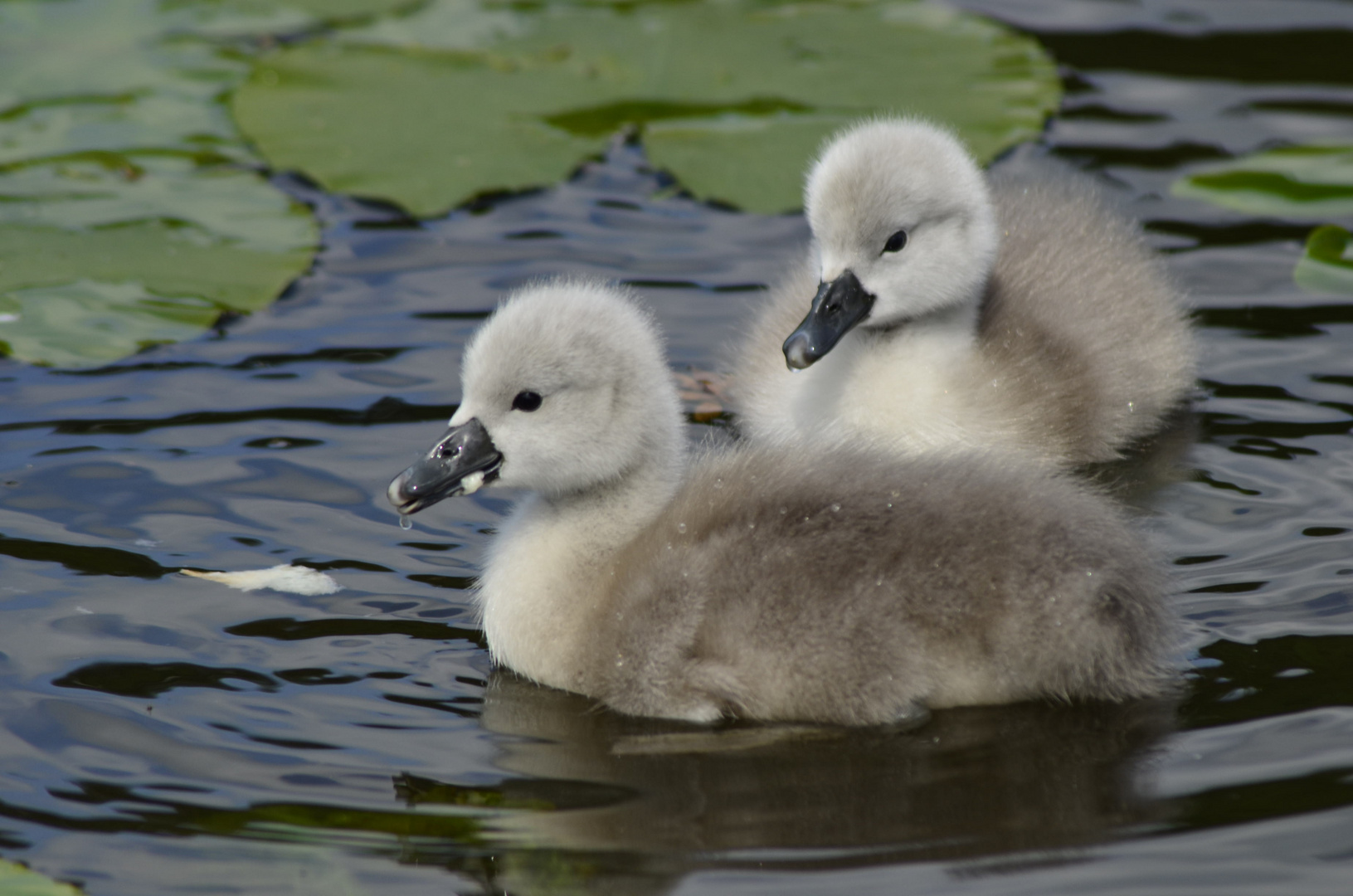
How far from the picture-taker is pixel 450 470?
174 inches

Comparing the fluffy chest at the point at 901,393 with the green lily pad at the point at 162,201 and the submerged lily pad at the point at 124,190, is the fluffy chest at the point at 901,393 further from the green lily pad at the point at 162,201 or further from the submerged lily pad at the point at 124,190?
the green lily pad at the point at 162,201

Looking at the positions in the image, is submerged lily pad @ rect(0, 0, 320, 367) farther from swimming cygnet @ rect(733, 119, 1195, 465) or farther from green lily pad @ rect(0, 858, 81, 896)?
green lily pad @ rect(0, 858, 81, 896)

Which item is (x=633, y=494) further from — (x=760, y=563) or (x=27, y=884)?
(x=27, y=884)

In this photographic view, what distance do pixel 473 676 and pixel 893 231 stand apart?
6.07 ft

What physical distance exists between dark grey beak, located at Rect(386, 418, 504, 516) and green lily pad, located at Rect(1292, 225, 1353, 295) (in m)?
3.48

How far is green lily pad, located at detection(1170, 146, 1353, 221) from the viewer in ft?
22.9

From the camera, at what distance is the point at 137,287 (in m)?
6.36

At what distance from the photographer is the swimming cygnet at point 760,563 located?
13.3ft

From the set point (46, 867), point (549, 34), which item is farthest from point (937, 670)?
point (549, 34)

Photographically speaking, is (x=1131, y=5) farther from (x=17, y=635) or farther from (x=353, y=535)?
(x=17, y=635)

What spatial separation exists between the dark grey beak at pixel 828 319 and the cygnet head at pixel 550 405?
668 mm

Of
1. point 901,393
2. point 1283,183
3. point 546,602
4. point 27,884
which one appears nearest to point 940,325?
point 901,393

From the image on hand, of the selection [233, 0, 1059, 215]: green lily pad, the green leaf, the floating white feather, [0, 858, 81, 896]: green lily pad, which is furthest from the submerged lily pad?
[0, 858, 81, 896]: green lily pad

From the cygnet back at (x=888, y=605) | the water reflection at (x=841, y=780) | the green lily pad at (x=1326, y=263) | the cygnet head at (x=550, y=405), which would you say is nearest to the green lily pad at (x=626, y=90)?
the green lily pad at (x=1326, y=263)
